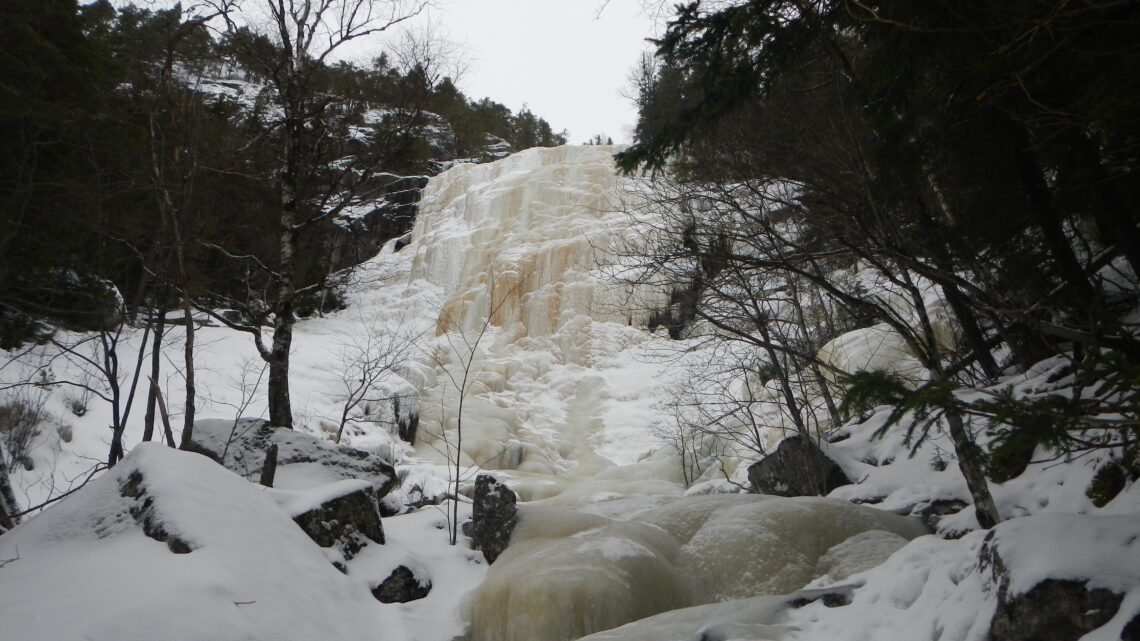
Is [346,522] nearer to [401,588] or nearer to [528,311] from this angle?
[401,588]

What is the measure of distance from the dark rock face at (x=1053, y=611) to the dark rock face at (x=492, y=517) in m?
4.47

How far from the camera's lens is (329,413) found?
45.5ft

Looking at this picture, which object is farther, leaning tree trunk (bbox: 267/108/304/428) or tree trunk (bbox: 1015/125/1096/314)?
leaning tree trunk (bbox: 267/108/304/428)

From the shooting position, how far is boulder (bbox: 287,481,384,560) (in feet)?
16.9

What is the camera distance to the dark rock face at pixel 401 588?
512 centimetres

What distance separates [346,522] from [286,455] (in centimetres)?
189

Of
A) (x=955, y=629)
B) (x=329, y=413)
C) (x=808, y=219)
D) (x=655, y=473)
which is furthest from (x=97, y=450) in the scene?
(x=955, y=629)

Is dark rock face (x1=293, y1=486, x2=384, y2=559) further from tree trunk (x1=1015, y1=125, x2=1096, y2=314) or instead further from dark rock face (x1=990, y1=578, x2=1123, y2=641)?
tree trunk (x1=1015, y1=125, x2=1096, y2=314)

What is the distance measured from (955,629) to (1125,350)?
1.26 metres

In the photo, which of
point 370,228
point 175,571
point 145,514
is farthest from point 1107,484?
point 370,228

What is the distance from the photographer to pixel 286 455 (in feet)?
22.7

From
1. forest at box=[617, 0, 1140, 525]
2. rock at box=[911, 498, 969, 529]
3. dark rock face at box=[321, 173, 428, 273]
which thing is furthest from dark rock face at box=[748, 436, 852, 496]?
dark rock face at box=[321, 173, 428, 273]

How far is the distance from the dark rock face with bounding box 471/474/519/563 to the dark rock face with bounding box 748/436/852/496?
3.51m

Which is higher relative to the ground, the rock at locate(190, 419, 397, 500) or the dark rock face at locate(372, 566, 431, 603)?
the rock at locate(190, 419, 397, 500)
